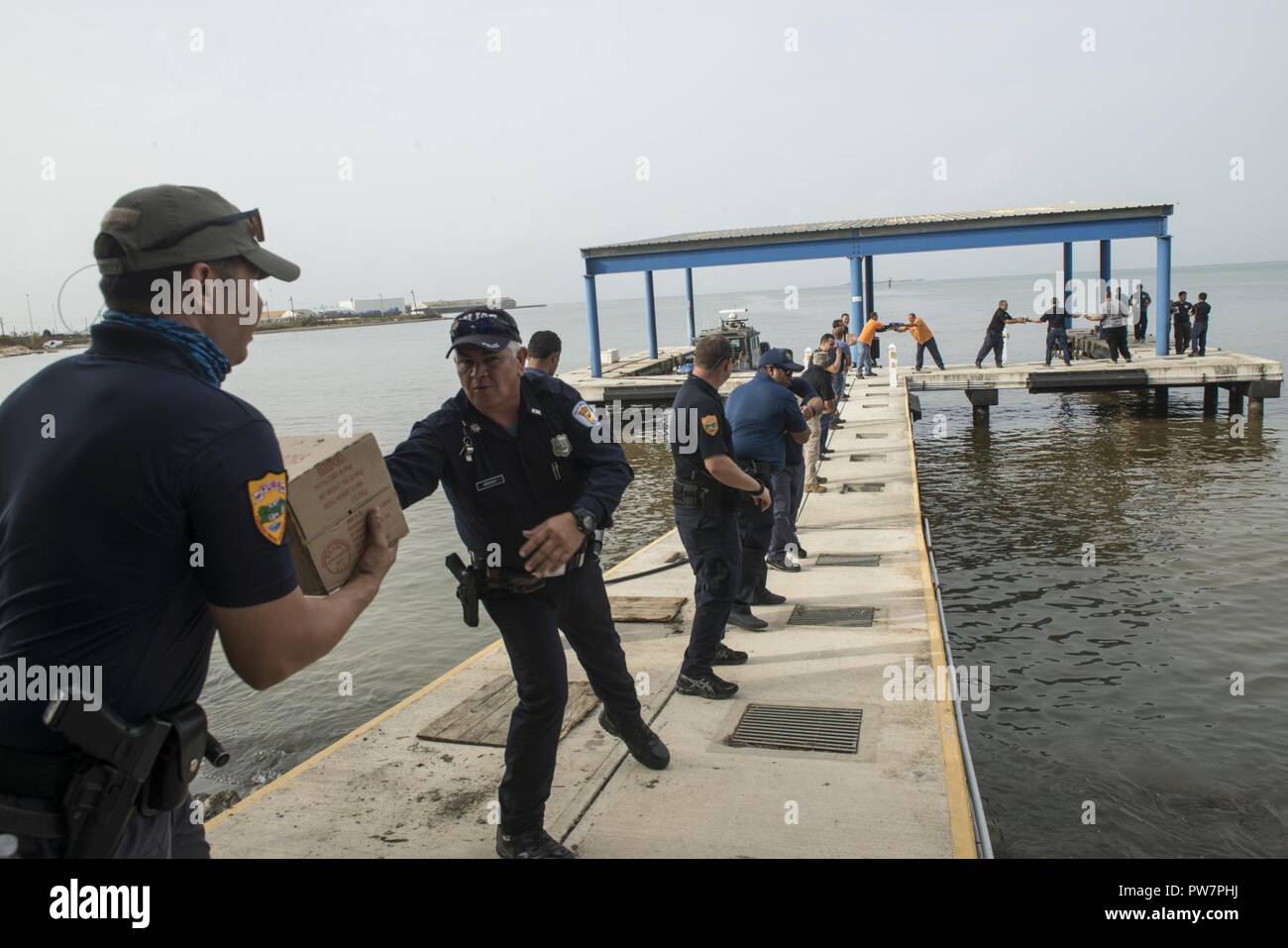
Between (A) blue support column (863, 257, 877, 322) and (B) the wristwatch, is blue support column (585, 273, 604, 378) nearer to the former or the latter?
(A) blue support column (863, 257, 877, 322)

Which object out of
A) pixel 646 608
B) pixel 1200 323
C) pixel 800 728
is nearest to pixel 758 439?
pixel 646 608

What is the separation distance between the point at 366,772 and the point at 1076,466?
51.4 ft

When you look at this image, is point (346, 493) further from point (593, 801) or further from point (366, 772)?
point (366, 772)

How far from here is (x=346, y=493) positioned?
2.33 meters

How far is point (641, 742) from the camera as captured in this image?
4.43m

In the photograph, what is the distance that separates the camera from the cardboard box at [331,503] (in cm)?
217

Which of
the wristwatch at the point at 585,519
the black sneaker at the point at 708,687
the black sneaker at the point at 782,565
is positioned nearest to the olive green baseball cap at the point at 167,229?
the wristwatch at the point at 585,519

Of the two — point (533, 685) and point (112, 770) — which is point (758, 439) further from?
point (112, 770)

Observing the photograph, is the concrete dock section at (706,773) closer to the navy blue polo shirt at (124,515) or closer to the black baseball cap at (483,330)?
the black baseball cap at (483,330)

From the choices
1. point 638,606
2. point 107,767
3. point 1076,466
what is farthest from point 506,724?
point 1076,466

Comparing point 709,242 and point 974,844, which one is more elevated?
point 709,242

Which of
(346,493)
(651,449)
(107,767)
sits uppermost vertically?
(346,493)

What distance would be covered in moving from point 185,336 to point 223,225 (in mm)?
251

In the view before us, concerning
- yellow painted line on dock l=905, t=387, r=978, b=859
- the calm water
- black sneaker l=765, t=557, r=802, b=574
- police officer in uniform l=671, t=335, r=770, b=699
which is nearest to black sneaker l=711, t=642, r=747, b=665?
police officer in uniform l=671, t=335, r=770, b=699
